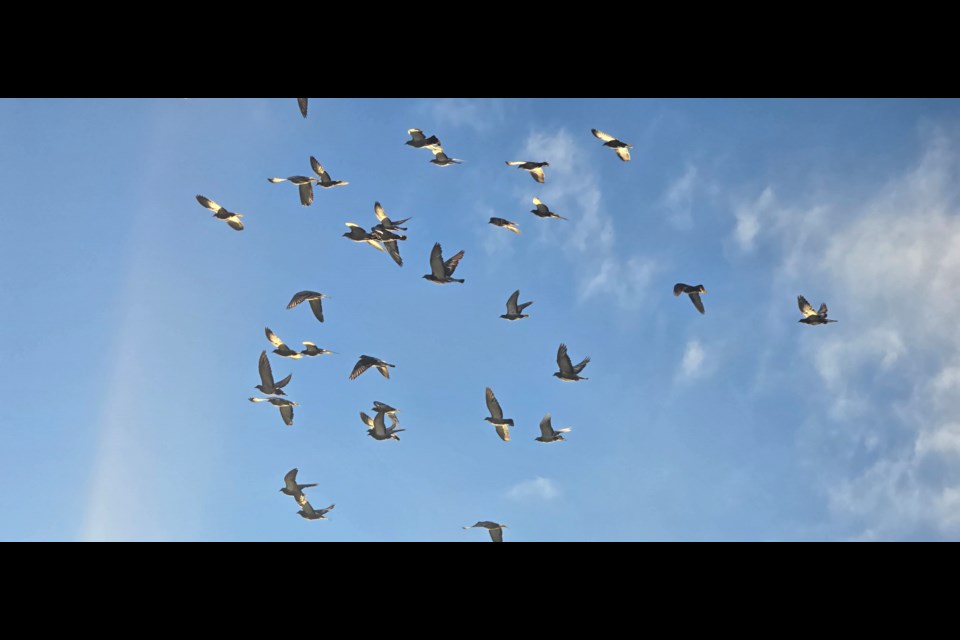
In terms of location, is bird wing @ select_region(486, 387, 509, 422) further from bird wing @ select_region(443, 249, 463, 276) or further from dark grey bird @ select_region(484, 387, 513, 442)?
bird wing @ select_region(443, 249, 463, 276)

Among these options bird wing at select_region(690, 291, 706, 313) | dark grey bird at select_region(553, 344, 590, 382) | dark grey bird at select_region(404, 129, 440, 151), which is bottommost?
dark grey bird at select_region(553, 344, 590, 382)

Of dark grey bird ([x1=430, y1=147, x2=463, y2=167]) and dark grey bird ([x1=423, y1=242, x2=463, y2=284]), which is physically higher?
dark grey bird ([x1=430, y1=147, x2=463, y2=167])

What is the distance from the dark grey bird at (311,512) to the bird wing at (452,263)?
7.61 meters

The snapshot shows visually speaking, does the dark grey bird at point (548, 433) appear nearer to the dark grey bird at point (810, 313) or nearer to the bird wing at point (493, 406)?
the bird wing at point (493, 406)

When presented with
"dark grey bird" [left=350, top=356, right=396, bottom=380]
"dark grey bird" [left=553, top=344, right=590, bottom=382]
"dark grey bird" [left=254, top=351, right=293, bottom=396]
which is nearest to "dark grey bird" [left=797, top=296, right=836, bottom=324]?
"dark grey bird" [left=553, top=344, right=590, bottom=382]

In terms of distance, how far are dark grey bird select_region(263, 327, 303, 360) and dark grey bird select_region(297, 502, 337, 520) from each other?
433 cm

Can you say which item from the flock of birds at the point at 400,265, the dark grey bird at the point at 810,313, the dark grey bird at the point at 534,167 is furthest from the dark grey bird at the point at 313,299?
the dark grey bird at the point at 810,313

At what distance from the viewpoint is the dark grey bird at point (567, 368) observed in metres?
25.3

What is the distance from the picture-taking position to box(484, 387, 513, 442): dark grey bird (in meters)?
25.0

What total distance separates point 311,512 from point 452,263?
836cm

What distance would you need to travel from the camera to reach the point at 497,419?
25.1 metres
